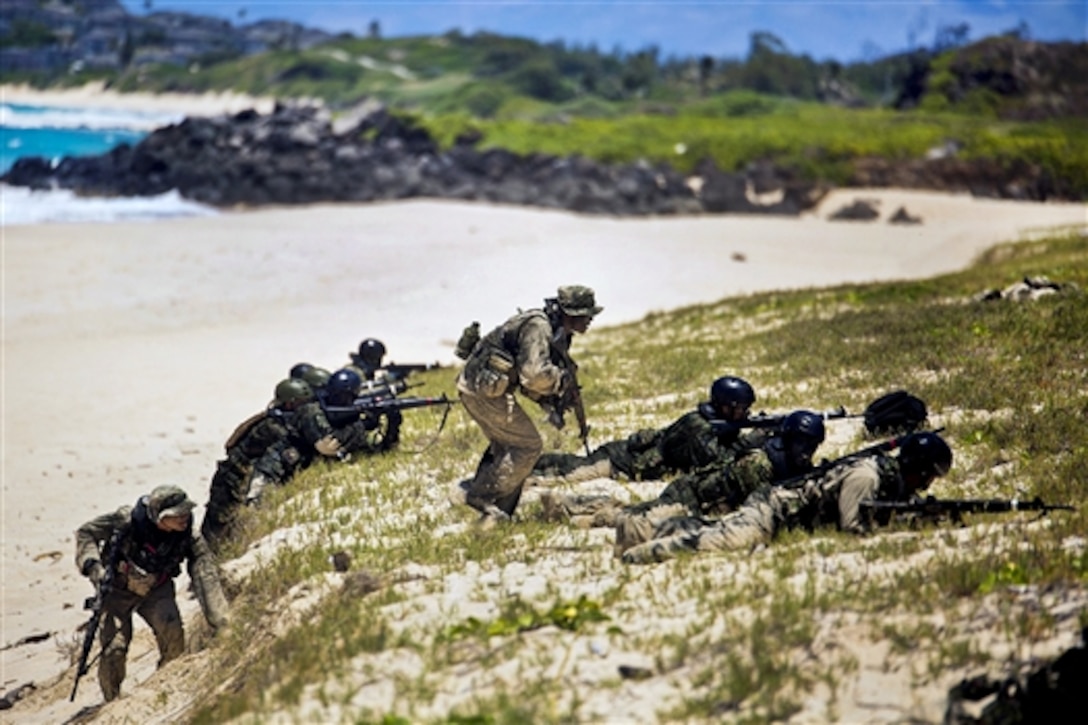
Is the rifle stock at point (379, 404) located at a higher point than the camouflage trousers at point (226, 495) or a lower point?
higher

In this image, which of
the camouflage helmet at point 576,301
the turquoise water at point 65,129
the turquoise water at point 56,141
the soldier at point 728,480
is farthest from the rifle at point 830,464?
the turquoise water at point 56,141

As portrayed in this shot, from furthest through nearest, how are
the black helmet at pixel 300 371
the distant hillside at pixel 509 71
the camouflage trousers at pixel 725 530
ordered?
the distant hillside at pixel 509 71 → the black helmet at pixel 300 371 → the camouflage trousers at pixel 725 530

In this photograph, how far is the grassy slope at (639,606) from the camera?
6637 mm

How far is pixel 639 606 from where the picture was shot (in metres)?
7.83

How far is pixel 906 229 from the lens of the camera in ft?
151

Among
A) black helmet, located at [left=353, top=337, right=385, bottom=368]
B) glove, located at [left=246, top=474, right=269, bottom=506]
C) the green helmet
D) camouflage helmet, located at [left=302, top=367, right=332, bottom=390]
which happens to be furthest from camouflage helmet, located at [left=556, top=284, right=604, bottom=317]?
black helmet, located at [left=353, top=337, right=385, bottom=368]

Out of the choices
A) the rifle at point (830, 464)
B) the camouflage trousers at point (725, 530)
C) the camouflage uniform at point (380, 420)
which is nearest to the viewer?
the camouflage trousers at point (725, 530)

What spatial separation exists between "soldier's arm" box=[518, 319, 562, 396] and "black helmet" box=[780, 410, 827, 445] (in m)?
2.08

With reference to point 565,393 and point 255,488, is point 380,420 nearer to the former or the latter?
point 255,488

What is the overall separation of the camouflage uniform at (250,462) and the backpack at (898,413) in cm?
610

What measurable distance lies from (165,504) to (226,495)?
9.45 ft

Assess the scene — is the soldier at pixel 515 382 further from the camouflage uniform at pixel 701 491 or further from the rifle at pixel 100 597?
the rifle at pixel 100 597

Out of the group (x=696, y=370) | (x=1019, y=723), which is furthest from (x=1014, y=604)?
(x=696, y=370)

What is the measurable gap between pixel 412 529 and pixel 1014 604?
5288mm
